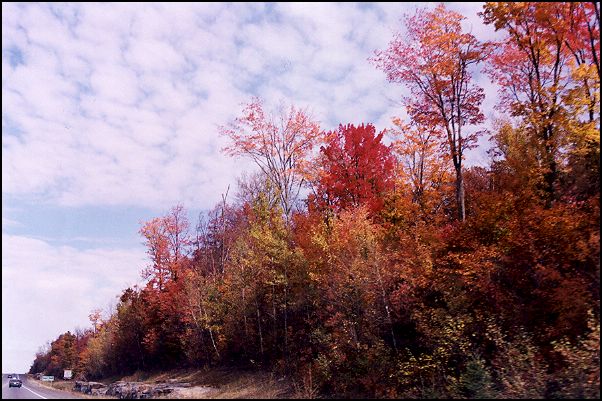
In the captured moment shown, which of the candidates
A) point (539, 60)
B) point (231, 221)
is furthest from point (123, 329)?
point (539, 60)

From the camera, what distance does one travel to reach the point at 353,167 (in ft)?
114

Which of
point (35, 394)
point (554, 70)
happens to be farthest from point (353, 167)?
point (35, 394)

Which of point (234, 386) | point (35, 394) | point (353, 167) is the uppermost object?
point (353, 167)

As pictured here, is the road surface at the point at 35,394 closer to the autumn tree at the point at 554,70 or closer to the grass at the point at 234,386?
the grass at the point at 234,386

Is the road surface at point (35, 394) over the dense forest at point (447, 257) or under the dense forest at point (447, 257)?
under

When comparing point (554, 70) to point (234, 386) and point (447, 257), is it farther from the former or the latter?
point (234, 386)

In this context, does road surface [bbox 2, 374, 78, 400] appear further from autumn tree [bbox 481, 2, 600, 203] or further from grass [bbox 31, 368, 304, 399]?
autumn tree [bbox 481, 2, 600, 203]

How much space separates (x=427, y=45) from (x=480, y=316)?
14.7 metres

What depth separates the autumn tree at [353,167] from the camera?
3325 cm

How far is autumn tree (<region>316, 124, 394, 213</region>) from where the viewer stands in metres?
33.2

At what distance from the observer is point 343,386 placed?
62.0 ft

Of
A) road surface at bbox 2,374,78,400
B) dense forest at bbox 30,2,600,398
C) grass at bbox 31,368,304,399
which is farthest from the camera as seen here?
road surface at bbox 2,374,78,400

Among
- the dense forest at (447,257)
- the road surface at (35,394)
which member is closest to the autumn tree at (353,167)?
the dense forest at (447,257)

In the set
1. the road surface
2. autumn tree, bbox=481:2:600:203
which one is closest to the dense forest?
autumn tree, bbox=481:2:600:203
